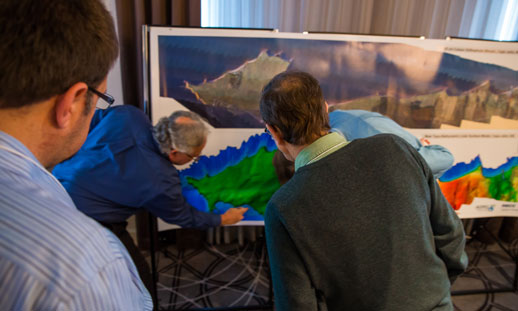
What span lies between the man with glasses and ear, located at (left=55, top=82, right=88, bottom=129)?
751 mm

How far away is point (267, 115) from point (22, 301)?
0.59 m

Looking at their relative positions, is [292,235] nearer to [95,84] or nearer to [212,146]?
[95,84]

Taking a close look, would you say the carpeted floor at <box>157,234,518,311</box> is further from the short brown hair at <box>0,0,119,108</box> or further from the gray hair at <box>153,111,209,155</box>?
the short brown hair at <box>0,0,119,108</box>

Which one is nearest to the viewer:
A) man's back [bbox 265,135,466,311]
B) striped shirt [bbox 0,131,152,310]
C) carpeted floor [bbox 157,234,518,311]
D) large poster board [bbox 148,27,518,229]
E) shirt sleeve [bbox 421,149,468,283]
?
striped shirt [bbox 0,131,152,310]

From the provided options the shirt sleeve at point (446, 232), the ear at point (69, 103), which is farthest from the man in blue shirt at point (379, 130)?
the ear at point (69, 103)

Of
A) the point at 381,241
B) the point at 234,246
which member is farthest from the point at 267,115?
the point at 234,246

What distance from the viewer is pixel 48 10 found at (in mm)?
447

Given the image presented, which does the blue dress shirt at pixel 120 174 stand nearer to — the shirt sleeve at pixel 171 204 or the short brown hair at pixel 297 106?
the shirt sleeve at pixel 171 204

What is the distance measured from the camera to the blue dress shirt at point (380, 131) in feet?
3.72

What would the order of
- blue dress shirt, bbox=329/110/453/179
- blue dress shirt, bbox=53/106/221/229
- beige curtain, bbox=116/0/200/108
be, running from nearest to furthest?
blue dress shirt, bbox=329/110/453/179 → blue dress shirt, bbox=53/106/221/229 → beige curtain, bbox=116/0/200/108

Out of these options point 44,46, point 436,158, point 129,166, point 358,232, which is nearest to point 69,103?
point 44,46

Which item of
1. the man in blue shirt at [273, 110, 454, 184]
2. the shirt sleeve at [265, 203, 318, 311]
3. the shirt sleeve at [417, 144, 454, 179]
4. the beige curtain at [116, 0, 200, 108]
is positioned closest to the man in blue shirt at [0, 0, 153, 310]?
the shirt sleeve at [265, 203, 318, 311]

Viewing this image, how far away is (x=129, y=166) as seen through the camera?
1.25 metres

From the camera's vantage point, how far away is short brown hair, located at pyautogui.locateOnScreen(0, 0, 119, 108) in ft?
1.40
